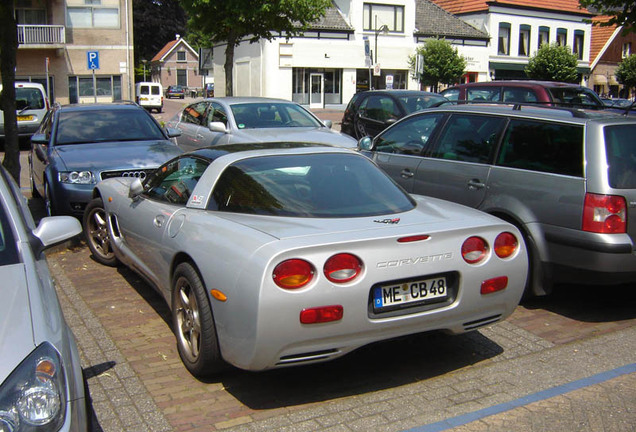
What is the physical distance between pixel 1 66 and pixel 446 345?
22.2 feet

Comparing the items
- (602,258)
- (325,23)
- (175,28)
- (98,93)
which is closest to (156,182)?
(602,258)

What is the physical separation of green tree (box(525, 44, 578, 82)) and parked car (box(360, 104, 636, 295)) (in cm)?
4163

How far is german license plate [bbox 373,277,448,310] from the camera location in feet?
13.1

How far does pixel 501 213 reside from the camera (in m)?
6.08

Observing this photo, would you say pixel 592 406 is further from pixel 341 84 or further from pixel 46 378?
pixel 341 84

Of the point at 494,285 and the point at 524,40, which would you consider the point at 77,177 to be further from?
the point at 524,40

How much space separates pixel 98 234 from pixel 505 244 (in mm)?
4452

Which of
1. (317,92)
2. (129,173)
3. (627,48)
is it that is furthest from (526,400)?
(627,48)

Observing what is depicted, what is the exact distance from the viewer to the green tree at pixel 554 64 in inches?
1779

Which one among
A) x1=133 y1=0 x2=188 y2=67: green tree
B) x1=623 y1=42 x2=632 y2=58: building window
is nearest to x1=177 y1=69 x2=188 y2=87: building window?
x1=133 y1=0 x2=188 y2=67: green tree

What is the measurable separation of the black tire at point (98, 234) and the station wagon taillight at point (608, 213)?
455cm

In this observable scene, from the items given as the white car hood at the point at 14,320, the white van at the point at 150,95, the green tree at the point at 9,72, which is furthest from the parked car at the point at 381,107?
the white van at the point at 150,95

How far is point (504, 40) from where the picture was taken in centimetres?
4984

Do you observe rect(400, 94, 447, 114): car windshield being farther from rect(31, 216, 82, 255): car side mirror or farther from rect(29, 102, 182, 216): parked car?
rect(31, 216, 82, 255): car side mirror
